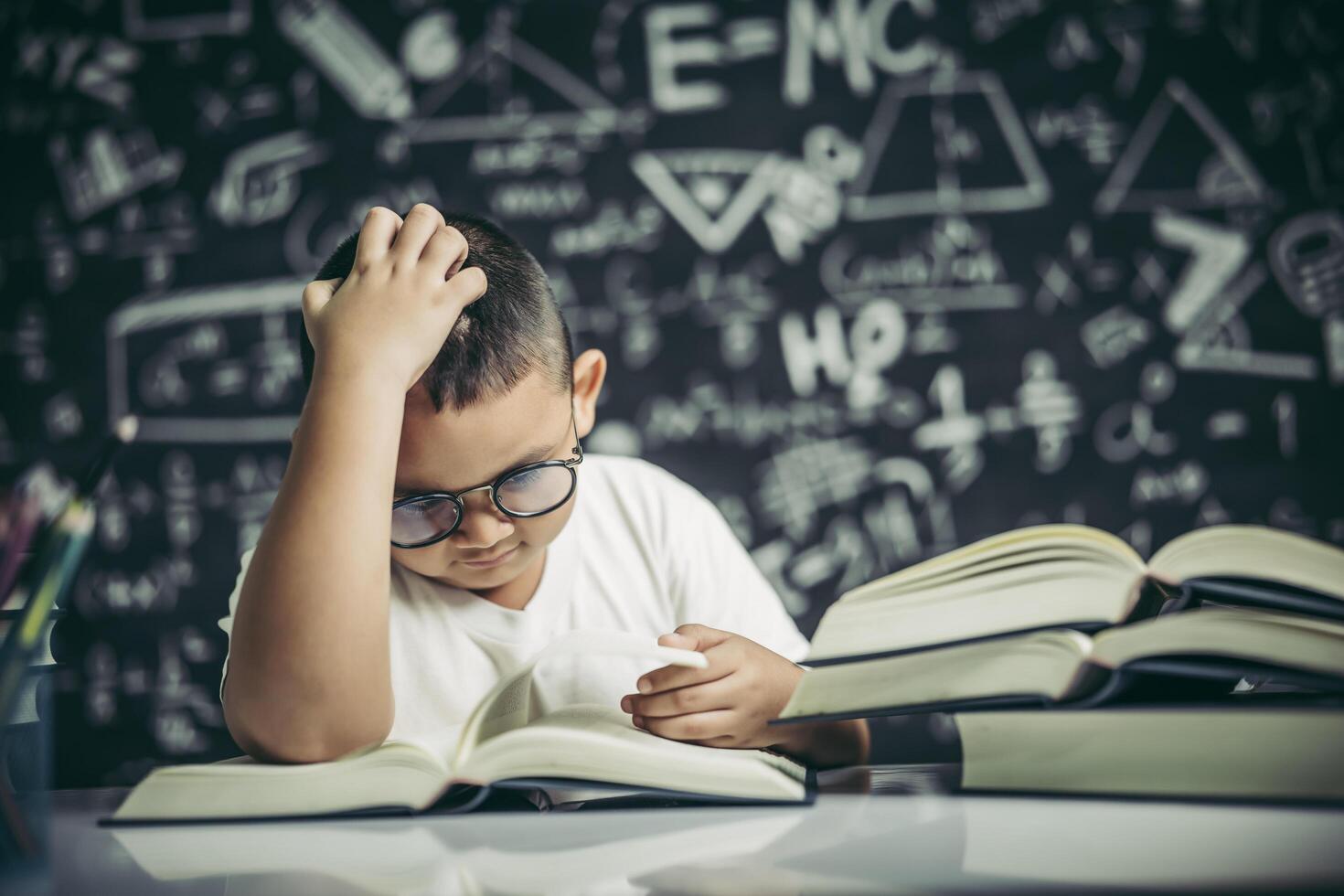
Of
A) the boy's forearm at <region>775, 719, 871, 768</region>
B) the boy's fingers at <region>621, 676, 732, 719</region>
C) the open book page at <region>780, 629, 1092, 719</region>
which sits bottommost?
the boy's forearm at <region>775, 719, 871, 768</region>

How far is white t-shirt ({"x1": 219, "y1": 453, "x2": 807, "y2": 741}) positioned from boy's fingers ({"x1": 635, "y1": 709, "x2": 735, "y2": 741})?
229mm

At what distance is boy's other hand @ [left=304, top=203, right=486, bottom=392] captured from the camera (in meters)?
0.59

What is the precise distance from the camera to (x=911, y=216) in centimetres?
168

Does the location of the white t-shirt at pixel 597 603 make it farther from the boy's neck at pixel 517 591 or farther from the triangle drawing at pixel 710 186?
the triangle drawing at pixel 710 186

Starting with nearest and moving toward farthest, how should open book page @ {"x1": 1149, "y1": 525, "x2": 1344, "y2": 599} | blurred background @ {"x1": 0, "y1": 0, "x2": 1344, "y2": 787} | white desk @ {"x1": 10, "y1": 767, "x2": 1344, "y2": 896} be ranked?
white desk @ {"x1": 10, "y1": 767, "x2": 1344, "y2": 896}, open book page @ {"x1": 1149, "y1": 525, "x2": 1344, "y2": 599}, blurred background @ {"x1": 0, "y1": 0, "x2": 1344, "y2": 787}

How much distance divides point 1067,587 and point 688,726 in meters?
0.24

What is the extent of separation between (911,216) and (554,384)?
1.14m

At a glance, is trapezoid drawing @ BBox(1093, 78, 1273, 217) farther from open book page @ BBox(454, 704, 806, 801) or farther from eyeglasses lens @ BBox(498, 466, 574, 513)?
open book page @ BBox(454, 704, 806, 801)

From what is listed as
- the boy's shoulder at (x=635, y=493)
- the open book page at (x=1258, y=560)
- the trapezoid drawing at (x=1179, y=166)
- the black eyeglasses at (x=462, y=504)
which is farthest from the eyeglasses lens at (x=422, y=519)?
the trapezoid drawing at (x=1179, y=166)

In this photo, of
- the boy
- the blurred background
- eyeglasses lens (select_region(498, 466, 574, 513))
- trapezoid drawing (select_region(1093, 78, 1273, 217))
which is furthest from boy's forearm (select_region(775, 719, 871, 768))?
trapezoid drawing (select_region(1093, 78, 1273, 217))

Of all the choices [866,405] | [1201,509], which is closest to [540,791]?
[866,405]

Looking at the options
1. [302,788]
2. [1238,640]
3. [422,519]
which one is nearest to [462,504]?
[422,519]

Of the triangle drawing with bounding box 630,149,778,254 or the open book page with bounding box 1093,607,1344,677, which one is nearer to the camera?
the open book page with bounding box 1093,607,1344,677

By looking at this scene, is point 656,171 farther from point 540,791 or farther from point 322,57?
point 540,791
